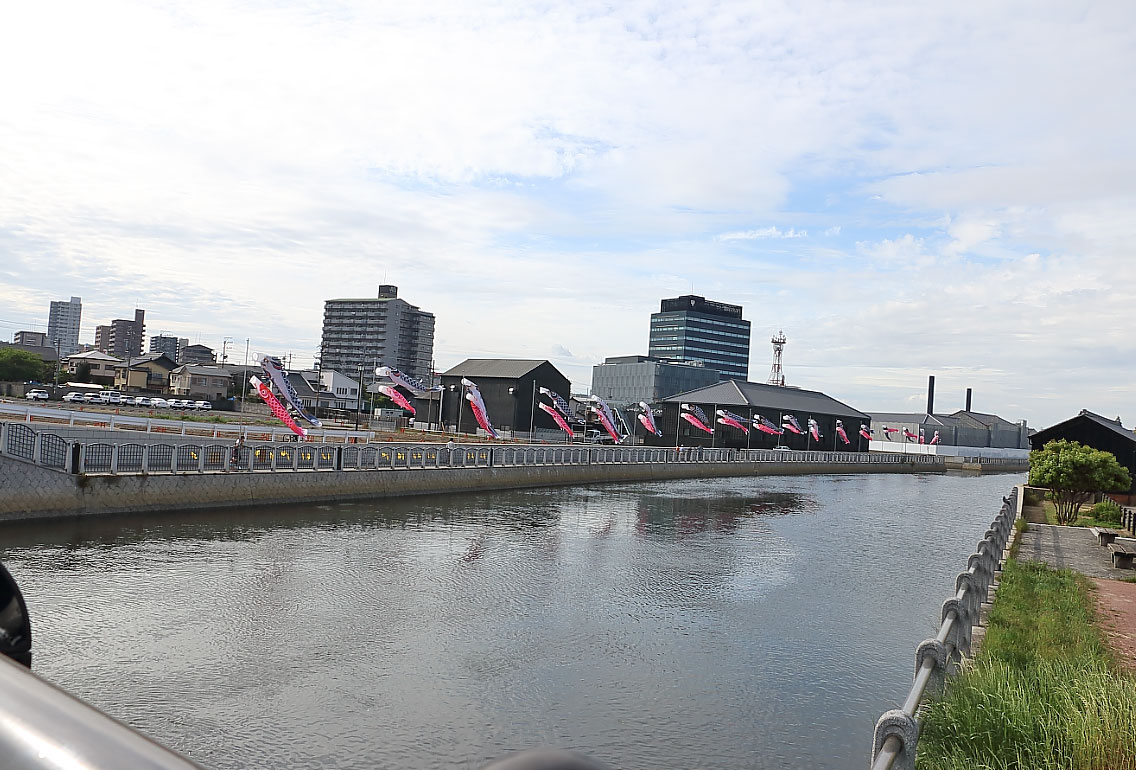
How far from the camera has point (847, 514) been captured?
38.6 metres

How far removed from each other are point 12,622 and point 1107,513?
114 feet

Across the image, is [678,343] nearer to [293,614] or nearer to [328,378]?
[328,378]

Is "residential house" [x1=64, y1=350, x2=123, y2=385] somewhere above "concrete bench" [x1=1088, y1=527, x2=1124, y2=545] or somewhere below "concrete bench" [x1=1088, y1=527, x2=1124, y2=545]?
above

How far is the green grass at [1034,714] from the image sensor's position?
249 inches

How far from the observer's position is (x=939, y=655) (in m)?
7.87

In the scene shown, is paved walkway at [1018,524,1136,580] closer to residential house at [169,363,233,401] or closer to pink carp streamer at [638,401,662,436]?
pink carp streamer at [638,401,662,436]

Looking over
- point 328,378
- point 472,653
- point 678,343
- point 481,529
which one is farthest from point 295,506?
point 678,343

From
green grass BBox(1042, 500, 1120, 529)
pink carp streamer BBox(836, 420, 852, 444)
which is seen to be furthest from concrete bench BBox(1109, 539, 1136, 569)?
pink carp streamer BBox(836, 420, 852, 444)

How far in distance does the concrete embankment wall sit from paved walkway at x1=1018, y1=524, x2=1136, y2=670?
21.3m

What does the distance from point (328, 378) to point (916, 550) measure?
320 ft

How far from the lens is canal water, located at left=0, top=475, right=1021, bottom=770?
10.4m

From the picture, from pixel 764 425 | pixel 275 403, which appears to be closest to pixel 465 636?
pixel 275 403

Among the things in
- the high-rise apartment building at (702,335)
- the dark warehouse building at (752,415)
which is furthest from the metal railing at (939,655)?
the high-rise apartment building at (702,335)

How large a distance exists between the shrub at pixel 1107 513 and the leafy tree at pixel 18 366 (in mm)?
94219
